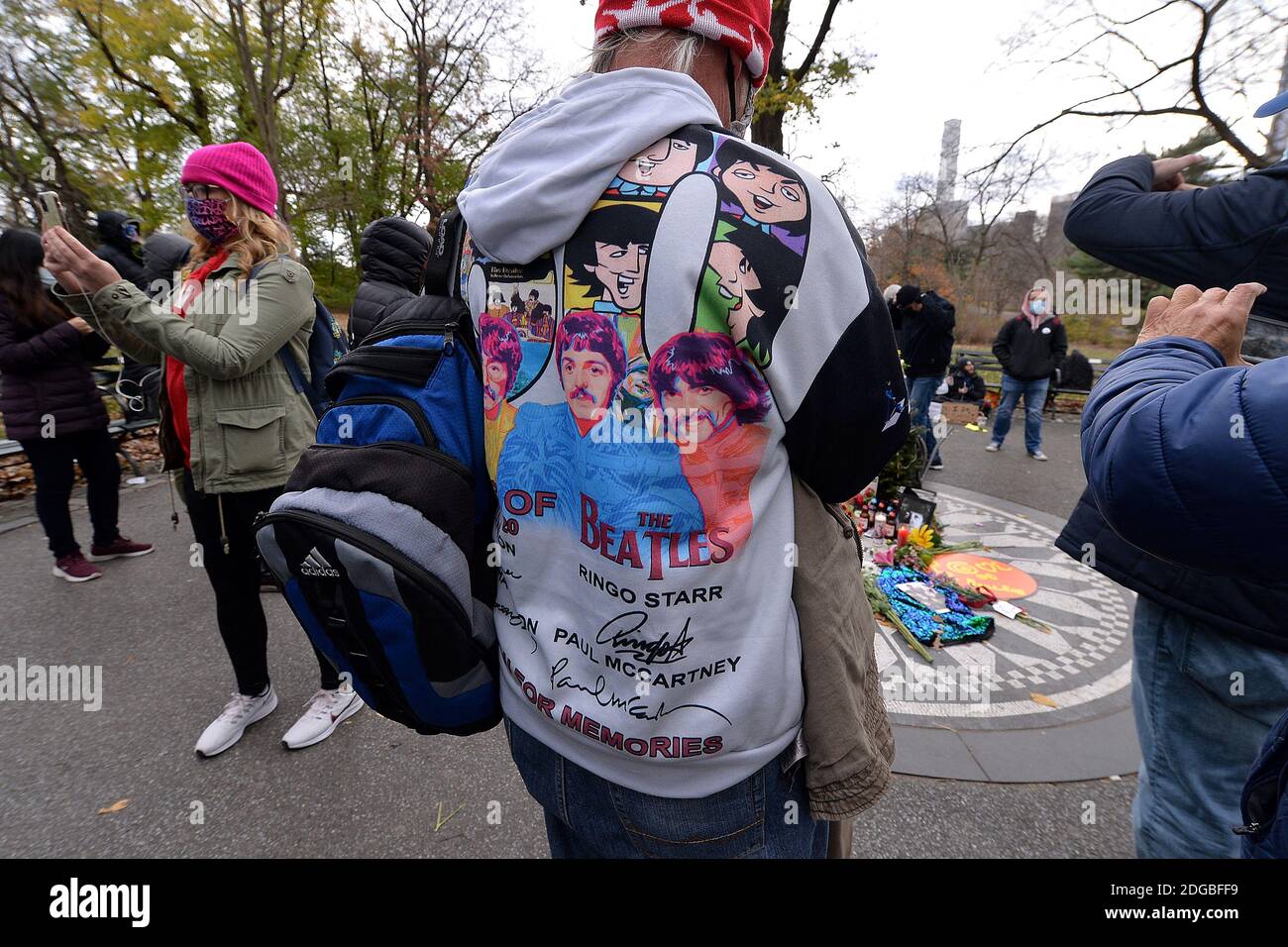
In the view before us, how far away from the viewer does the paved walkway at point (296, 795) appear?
7.18 feet

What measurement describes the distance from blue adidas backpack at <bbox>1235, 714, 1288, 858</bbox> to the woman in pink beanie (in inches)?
105

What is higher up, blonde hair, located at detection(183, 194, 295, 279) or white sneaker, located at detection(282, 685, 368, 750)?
blonde hair, located at detection(183, 194, 295, 279)

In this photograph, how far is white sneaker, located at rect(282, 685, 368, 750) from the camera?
8.64 ft

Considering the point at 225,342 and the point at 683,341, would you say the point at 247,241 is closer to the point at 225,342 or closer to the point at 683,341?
the point at 225,342

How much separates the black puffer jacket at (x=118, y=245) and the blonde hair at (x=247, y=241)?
2879mm

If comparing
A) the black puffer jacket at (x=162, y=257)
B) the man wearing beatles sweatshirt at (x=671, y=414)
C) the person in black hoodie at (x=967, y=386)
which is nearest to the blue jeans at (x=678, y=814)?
the man wearing beatles sweatshirt at (x=671, y=414)

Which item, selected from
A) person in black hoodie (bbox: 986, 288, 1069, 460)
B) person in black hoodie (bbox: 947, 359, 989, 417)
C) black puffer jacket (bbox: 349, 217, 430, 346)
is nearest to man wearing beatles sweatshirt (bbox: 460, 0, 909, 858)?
black puffer jacket (bbox: 349, 217, 430, 346)

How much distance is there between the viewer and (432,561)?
3.26 feet

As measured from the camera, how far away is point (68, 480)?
415 cm

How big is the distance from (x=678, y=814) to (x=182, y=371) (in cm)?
242

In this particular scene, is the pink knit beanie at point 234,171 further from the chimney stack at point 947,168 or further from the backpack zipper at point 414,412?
the chimney stack at point 947,168

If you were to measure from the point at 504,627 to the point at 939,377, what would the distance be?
7.10 metres

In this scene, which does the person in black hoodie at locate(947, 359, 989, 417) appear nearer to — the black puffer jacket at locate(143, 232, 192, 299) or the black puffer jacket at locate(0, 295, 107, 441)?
the black puffer jacket at locate(143, 232, 192, 299)

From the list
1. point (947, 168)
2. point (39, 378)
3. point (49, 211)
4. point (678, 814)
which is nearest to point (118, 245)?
point (39, 378)
